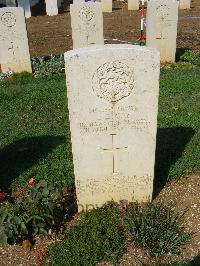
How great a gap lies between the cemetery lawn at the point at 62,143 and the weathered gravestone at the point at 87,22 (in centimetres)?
232

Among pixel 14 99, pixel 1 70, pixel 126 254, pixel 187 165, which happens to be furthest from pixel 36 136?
pixel 1 70

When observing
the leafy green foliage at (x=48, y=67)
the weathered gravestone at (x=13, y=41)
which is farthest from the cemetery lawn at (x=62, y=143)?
the weathered gravestone at (x=13, y=41)

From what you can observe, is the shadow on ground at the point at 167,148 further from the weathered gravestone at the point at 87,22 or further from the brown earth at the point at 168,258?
the weathered gravestone at the point at 87,22

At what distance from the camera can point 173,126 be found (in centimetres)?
732

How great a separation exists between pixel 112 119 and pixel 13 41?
23.4ft

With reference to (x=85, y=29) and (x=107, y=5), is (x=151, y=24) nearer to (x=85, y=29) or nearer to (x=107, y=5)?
(x=85, y=29)

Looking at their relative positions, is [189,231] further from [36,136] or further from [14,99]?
[14,99]

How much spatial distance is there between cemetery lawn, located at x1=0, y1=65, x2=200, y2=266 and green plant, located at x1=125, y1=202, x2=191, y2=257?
0.13 meters

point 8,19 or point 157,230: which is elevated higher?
point 8,19

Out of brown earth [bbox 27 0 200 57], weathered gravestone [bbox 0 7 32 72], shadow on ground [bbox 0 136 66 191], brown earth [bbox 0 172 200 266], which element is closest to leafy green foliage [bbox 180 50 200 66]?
brown earth [bbox 27 0 200 57]

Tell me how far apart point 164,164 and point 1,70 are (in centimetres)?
742

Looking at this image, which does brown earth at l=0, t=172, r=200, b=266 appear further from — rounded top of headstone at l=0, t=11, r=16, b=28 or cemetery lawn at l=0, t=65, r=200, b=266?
rounded top of headstone at l=0, t=11, r=16, b=28

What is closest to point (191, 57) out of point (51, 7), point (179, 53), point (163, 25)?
point (179, 53)

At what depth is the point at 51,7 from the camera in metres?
19.8
